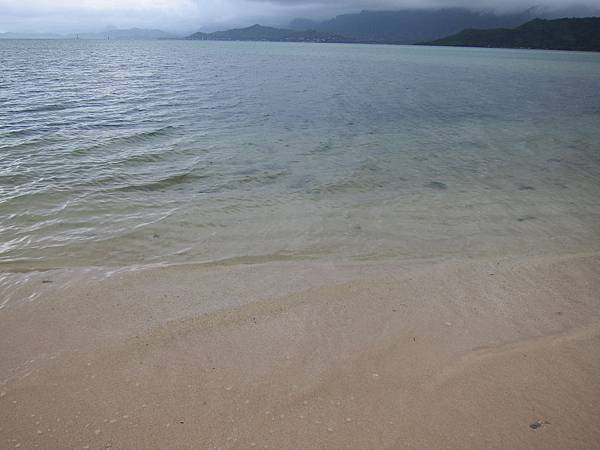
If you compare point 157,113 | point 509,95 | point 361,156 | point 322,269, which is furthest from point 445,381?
point 509,95

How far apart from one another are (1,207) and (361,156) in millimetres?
11094

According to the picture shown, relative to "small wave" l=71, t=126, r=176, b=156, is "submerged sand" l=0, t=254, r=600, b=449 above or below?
below

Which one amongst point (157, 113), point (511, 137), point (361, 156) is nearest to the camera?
point (361, 156)

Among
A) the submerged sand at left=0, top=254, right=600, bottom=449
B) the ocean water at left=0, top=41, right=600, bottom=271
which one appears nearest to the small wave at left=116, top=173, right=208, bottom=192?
the ocean water at left=0, top=41, right=600, bottom=271

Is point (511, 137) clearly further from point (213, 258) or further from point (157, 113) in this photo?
point (157, 113)

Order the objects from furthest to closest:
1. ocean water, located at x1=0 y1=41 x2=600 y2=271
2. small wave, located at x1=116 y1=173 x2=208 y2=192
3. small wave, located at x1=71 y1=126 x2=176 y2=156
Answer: small wave, located at x1=71 y1=126 x2=176 y2=156, small wave, located at x1=116 y1=173 x2=208 y2=192, ocean water, located at x1=0 y1=41 x2=600 y2=271

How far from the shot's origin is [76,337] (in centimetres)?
484

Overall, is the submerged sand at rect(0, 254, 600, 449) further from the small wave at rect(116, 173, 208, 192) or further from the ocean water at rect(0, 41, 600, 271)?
the small wave at rect(116, 173, 208, 192)

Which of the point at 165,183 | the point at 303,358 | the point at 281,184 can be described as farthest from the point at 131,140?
the point at 303,358

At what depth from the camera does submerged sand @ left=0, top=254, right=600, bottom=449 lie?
3.54 meters

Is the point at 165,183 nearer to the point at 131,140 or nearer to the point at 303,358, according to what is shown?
the point at 131,140

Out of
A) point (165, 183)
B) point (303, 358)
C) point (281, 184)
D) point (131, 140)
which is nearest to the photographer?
point (303, 358)

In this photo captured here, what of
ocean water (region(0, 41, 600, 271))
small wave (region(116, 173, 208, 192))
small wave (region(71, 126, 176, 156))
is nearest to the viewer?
ocean water (region(0, 41, 600, 271))

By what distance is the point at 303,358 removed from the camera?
4.52 meters
